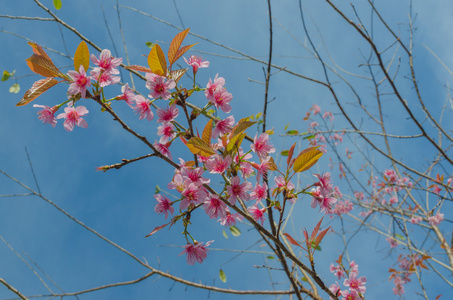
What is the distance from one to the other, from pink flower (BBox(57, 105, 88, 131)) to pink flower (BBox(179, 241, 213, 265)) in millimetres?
500

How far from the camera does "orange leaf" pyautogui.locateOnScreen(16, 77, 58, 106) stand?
0.86 m

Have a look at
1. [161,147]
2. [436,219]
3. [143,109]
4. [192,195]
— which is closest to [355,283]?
[192,195]

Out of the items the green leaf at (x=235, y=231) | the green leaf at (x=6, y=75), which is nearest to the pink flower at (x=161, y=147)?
the green leaf at (x=235, y=231)

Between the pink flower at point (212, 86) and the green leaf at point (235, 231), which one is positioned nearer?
the pink flower at point (212, 86)

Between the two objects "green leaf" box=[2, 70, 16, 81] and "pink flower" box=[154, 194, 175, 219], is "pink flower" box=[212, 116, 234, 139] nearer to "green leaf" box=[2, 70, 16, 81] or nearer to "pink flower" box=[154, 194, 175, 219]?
"pink flower" box=[154, 194, 175, 219]

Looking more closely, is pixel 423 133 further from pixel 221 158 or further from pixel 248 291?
pixel 221 158

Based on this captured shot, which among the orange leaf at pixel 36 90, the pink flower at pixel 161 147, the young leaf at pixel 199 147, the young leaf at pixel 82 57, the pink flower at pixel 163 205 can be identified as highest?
the young leaf at pixel 82 57

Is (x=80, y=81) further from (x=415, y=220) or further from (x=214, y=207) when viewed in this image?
(x=415, y=220)

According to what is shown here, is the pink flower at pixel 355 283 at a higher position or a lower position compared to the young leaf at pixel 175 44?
lower

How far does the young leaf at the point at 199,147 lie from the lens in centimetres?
81

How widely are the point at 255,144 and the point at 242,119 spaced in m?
0.17

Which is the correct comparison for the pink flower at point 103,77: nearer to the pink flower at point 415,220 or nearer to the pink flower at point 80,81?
the pink flower at point 80,81

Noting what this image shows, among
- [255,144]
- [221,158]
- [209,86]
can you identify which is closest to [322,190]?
[255,144]

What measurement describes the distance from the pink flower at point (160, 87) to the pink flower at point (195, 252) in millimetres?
453
